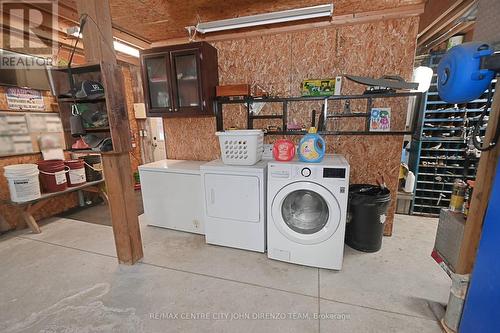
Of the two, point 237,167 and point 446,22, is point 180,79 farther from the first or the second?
point 446,22

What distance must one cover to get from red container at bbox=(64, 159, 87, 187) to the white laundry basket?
2516 millimetres

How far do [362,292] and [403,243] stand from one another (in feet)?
3.52

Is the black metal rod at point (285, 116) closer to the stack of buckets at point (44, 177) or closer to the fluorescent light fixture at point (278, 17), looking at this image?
the fluorescent light fixture at point (278, 17)

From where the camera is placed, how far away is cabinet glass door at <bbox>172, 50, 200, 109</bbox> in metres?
2.51

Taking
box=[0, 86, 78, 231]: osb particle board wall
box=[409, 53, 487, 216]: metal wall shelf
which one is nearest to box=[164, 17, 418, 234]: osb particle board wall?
box=[409, 53, 487, 216]: metal wall shelf

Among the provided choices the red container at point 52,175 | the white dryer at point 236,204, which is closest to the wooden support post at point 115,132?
the white dryer at point 236,204

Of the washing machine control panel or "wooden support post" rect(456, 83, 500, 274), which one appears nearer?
"wooden support post" rect(456, 83, 500, 274)

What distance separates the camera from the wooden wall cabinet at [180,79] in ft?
8.16

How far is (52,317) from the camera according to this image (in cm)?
156

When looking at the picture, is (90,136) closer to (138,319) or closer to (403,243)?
(138,319)

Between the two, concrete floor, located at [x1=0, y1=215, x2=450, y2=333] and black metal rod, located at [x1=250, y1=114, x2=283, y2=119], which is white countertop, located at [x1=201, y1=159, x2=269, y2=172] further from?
concrete floor, located at [x1=0, y1=215, x2=450, y2=333]

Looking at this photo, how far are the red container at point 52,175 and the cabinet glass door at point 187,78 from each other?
6.51 feet

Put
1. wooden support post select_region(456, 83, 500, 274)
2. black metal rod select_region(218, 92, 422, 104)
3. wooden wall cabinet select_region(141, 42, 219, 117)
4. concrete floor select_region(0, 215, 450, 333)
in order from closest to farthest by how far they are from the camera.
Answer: wooden support post select_region(456, 83, 500, 274) < concrete floor select_region(0, 215, 450, 333) < black metal rod select_region(218, 92, 422, 104) < wooden wall cabinet select_region(141, 42, 219, 117)

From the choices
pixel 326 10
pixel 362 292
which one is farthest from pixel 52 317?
pixel 326 10
